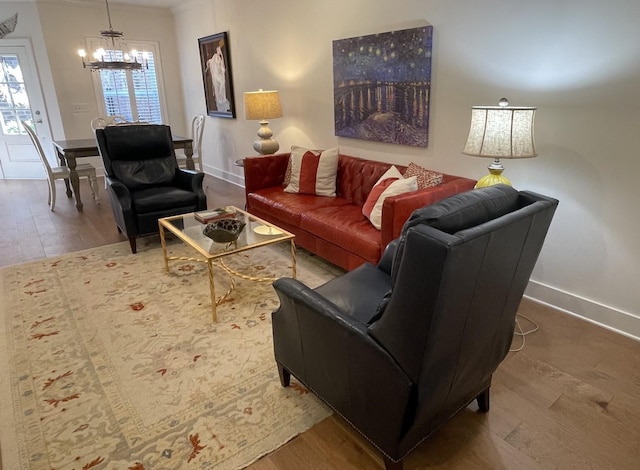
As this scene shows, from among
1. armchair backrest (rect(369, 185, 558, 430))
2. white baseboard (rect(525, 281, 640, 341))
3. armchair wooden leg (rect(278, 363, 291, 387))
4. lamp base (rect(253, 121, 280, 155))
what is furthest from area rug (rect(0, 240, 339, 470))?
lamp base (rect(253, 121, 280, 155))

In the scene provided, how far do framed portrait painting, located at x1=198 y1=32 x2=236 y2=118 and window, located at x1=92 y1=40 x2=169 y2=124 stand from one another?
1324mm

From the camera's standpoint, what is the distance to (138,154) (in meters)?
4.09

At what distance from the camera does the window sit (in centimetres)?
662

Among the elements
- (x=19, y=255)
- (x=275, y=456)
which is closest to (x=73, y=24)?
(x=19, y=255)

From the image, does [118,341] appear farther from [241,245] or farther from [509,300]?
[509,300]

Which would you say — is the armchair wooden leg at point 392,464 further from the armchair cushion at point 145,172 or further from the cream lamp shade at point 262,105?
the cream lamp shade at point 262,105

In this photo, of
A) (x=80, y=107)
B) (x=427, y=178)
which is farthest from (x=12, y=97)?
(x=427, y=178)

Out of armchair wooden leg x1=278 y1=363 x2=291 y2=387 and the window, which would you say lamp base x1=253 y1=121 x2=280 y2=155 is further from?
the window

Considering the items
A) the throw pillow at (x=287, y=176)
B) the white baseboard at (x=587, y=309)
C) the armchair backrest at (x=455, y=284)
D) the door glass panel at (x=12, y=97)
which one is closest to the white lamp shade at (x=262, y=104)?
the throw pillow at (x=287, y=176)

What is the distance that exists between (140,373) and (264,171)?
7.76 feet

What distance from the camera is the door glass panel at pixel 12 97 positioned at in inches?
243

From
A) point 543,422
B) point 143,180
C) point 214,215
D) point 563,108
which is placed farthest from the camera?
point 143,180

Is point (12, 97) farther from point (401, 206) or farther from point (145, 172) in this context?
point (401, 206)

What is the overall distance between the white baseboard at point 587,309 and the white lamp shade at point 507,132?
100 centimetres
